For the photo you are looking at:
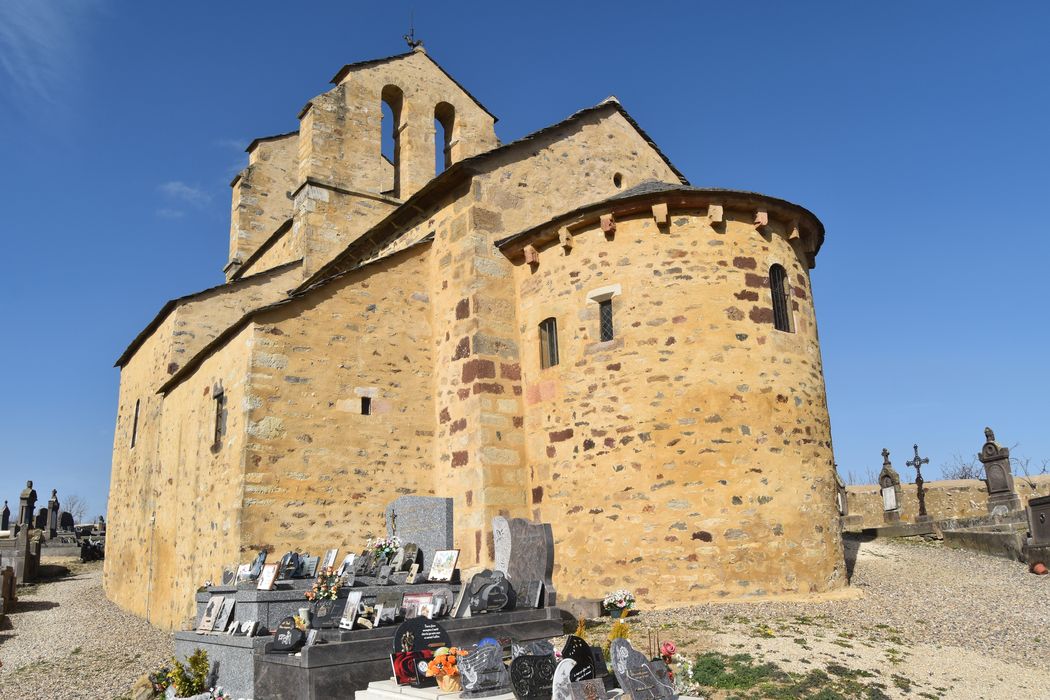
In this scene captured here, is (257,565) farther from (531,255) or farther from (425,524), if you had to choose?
(531,255)

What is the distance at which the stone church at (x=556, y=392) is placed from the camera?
11719 mm

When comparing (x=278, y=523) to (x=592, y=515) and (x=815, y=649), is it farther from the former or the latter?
(x=815, y=649)

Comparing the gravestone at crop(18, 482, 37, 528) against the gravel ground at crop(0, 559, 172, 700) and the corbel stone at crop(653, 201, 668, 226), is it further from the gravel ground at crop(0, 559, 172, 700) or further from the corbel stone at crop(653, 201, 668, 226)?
the corbel stone at crop(653, 201, 668, 226)

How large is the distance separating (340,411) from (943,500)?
69.5ft

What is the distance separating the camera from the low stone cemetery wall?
2525 centimetres

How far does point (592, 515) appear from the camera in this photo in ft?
39.8

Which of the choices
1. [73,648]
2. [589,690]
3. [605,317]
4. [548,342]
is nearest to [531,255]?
[548,342]

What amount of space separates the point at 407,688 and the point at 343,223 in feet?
46.9

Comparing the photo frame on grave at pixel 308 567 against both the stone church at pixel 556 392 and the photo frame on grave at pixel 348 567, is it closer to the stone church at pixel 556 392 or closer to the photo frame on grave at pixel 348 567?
the photo frame on grave at pixel 348 567

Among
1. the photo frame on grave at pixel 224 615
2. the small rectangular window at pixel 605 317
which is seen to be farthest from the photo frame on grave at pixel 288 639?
the small rectangular window at pixel 605 317

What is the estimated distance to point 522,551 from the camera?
406 inches

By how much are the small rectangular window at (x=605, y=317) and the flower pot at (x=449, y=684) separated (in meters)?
6.85

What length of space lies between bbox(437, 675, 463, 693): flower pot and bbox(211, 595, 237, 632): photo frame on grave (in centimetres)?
397

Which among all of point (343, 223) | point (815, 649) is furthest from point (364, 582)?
point (343, 223)
